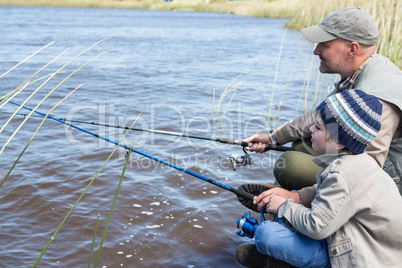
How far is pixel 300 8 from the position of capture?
68.4ft

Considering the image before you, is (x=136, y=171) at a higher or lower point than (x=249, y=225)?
lower

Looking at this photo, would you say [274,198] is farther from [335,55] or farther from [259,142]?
[259,142]

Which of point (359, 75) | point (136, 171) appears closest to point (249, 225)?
point (359, 75)

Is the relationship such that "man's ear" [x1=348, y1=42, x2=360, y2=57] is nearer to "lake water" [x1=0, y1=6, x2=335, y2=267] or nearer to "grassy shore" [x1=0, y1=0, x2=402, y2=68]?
"lake water" [x1=0, y1=6, x2=335, y2=267]

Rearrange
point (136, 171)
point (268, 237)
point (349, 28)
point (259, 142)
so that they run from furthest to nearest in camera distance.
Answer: point (136, 171) → point (259, 142) → point (349, 28) → point (268, 237)

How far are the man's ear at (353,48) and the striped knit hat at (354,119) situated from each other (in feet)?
2.17

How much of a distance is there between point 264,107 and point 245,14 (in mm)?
33109

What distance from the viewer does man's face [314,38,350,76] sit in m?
2.74

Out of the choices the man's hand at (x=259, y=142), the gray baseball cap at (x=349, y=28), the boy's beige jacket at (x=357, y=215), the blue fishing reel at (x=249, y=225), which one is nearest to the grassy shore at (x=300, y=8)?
the man's hand at (x=259, y=142)

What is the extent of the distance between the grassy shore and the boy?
12.4ft

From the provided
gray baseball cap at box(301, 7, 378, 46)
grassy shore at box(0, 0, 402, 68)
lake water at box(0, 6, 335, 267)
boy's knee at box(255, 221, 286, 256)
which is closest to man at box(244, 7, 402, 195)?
gray baseball cap at box(301, 7, 378, 46)

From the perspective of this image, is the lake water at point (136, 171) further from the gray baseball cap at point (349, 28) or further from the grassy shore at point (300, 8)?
the gray baseball cap at point (349, 28)

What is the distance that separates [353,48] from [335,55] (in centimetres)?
11

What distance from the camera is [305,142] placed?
11.0 feet
